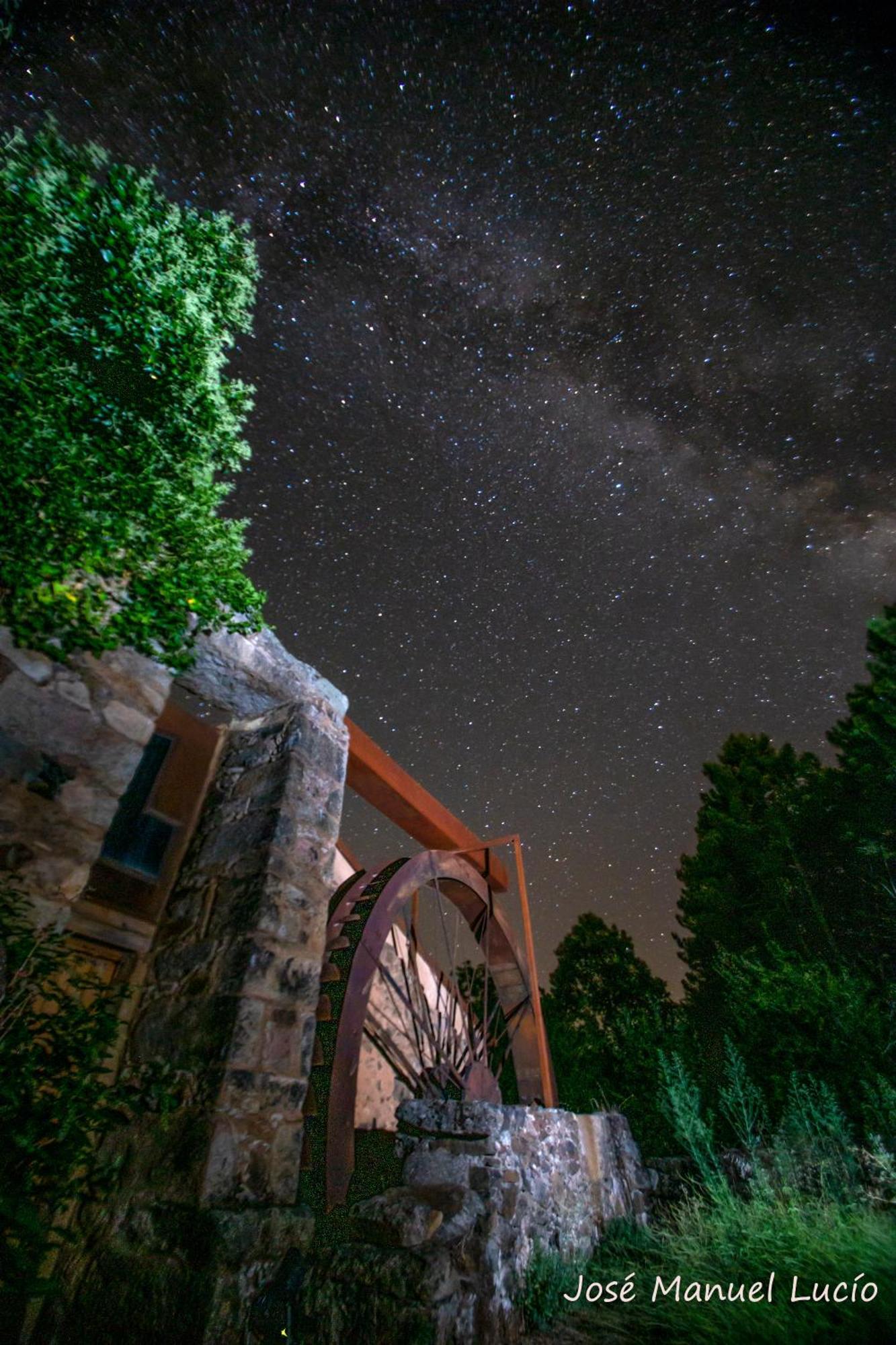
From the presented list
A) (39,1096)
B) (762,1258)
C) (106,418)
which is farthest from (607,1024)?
(106,418)

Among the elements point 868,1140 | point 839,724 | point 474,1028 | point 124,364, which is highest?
point 839,724

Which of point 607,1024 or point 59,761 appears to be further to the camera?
point 607,1024

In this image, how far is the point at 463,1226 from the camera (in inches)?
104

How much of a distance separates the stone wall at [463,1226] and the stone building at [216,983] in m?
0.02

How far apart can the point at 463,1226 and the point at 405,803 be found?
369 centimetres

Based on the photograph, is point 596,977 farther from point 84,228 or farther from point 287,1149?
point 84,228

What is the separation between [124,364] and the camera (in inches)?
134

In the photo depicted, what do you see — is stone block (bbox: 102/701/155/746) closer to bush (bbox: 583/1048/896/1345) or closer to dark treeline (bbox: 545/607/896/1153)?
bush (bbox: 583/1048/896/1345)

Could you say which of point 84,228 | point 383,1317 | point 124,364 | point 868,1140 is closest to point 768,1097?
point 868,1140

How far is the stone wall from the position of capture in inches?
86.7

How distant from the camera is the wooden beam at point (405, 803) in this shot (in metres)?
5.51

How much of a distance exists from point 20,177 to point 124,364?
40.1 inches

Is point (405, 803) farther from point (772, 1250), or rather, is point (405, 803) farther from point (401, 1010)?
point (772, 1250)

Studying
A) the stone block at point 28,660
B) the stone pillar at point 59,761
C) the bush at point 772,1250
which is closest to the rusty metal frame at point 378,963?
the bush at point 772,1250
